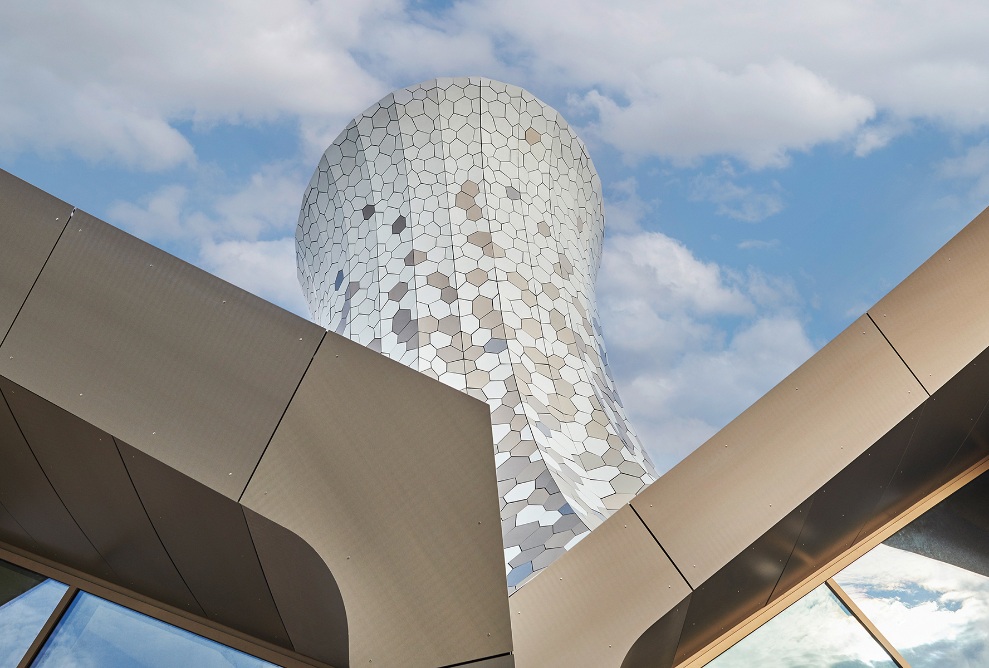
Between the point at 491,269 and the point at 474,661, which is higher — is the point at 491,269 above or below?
above

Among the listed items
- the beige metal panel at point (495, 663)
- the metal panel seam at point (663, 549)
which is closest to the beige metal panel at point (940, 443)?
the metal panel seam at point (663, 549)

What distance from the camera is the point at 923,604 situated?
5992mm

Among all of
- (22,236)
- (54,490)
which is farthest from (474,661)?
(22,236)

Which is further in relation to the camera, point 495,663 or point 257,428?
point 495,663

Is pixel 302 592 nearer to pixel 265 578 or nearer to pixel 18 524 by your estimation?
pixel 265 578

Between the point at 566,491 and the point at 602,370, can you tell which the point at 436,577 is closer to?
the point at 566,491

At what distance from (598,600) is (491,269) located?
271 inches

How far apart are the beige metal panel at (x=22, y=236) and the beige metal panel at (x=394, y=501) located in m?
1.43

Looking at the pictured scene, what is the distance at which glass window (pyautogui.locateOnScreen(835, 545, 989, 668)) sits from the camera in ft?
18.9

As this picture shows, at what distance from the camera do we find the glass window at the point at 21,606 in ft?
17.0

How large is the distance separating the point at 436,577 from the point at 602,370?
784cm

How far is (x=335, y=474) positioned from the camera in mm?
4496

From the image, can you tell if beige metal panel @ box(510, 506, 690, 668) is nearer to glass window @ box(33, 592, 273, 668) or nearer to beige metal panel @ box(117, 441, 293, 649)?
beige metal panel @ box(117, 441, 293, 649)

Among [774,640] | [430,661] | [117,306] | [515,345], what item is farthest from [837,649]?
[515,345]
